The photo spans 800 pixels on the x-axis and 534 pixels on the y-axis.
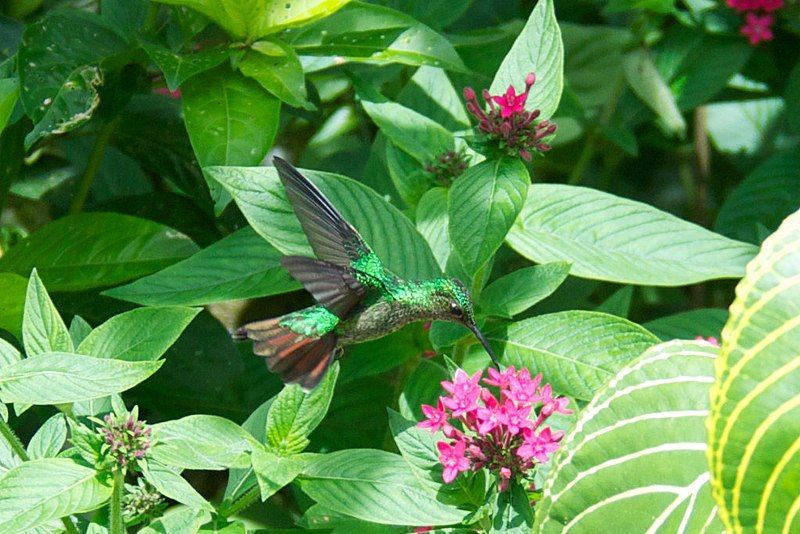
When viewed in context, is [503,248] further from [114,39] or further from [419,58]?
[114,39]

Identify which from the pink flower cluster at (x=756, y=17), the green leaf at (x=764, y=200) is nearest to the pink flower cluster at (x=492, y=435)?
the green leaf at (x=764, y=200)

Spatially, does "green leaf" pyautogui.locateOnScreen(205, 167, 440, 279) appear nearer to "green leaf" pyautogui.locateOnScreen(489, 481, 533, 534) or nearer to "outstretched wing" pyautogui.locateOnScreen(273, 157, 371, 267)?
"outstretched wing" pyautogui.locateOnScreen(273, 157, 371, 267)

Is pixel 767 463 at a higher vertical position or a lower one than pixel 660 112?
higher

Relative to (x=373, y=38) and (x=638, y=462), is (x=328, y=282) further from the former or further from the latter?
(x=373, y=38)

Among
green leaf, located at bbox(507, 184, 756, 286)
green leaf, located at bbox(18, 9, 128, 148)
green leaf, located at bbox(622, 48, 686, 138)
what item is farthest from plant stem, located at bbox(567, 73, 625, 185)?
green leaf, located at bbox(18, 9, 128, 148)

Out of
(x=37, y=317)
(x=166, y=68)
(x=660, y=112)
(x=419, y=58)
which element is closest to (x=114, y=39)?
(x=166, y=68)

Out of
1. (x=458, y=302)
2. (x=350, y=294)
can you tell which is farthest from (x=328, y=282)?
(x=458, y=302)
